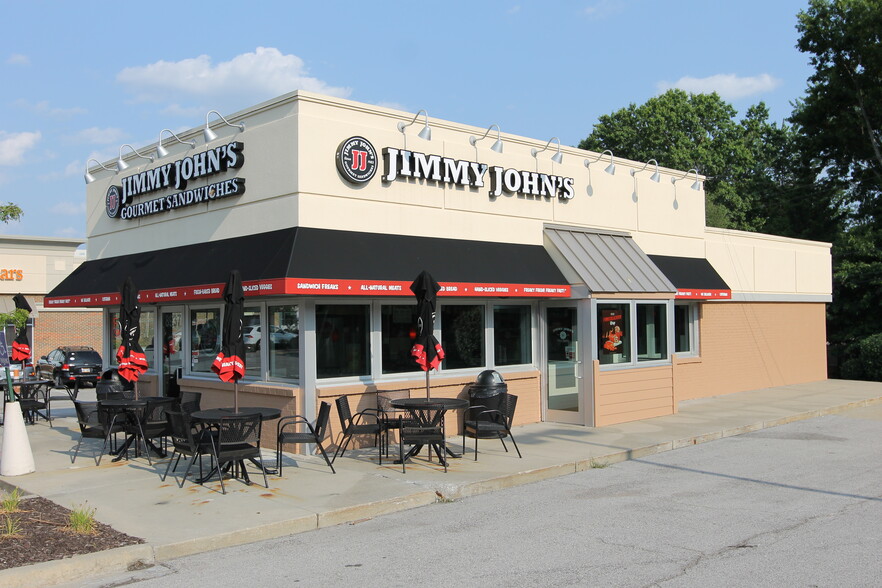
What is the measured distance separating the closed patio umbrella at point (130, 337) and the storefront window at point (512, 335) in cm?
634

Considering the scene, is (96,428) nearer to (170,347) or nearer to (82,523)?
(170,347)

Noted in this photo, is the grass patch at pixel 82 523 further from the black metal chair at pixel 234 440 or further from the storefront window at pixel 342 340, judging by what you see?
the storefront window at pixel 342 340

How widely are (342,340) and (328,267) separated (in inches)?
57.3

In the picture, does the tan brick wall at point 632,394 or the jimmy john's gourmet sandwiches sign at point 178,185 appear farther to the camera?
the tan brick wall at point 632,394

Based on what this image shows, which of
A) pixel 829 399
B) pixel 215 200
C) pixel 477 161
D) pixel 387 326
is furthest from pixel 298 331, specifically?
pixel 829 399

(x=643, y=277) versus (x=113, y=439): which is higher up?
(x=643, y=277)

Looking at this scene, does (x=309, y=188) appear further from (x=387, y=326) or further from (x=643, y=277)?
(x=643, y=277)

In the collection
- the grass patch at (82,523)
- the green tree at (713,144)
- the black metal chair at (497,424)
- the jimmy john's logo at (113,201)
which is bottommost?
the grass patch at (82,523)

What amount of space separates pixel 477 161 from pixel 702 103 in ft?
119

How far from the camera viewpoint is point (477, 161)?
14.5m

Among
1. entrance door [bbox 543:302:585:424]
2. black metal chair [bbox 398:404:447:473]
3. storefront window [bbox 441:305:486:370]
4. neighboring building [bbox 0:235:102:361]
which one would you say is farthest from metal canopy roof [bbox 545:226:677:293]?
neighboring building [bbox 0:235:102:361]

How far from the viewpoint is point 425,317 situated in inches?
453

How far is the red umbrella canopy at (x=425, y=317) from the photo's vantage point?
1143 centimetres

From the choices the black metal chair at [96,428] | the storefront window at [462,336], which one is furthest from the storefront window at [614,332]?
the black metal chair at [96,428]
